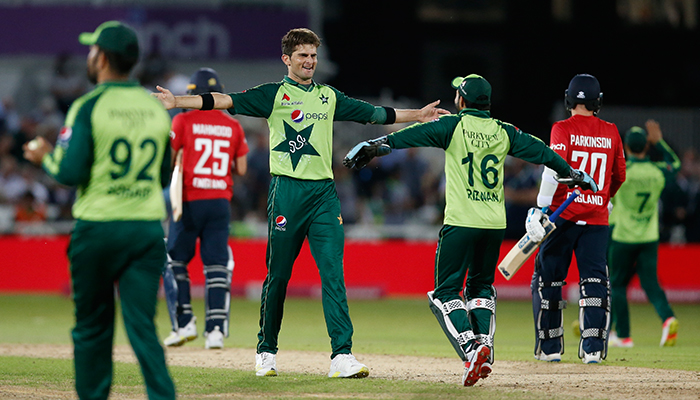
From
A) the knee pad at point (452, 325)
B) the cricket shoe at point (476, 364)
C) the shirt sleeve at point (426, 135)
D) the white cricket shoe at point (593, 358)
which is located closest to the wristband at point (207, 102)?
the shirt sleeve at point (426, 135)

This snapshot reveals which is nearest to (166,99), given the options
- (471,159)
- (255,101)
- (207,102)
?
(207,102)

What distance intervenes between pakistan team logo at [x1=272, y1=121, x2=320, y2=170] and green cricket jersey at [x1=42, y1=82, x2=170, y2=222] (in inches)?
94.4

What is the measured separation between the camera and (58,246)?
1884cm

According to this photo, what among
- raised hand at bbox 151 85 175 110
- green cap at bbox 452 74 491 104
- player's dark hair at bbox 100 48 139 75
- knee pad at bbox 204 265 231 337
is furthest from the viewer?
knee pad at bbox 204 265 231 337

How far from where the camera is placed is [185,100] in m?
7.64

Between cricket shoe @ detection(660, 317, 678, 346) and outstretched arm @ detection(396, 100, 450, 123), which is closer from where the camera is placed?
outstretched arm @ detection(396, 100, 450, 123)

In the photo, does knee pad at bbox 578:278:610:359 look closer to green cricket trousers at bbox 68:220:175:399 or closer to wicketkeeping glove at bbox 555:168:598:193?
wicketkeeping glove at bbox 555:168:598:193

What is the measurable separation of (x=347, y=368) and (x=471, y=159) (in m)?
2.02

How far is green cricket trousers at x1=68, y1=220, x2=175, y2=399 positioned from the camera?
5.60 meters

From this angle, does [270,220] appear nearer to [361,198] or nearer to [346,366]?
[346,366]

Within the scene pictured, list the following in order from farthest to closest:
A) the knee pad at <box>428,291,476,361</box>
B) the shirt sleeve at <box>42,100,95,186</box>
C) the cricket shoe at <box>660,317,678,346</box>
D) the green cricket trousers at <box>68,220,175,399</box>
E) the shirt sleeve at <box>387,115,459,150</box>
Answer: the cricket shoe at <box>660,317,678,346</box>, the shirt sleeve at <box>387,115,459,150</box>, the knee pad at <box>428,291,476,361</box>, the green cricket trousers at <box>68,220,175,399</box>, the shirt sleeve at <box>42,100,95,186</box>

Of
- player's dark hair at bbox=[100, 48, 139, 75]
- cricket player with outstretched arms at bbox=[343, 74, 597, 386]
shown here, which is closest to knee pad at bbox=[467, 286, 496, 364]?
cricket player with outstretched arms at bbox=[343, 74, 597, 386]

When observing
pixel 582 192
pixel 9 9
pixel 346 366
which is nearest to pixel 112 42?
pixel 346 366

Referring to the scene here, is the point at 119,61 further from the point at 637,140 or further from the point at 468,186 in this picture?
the point at 637,140
